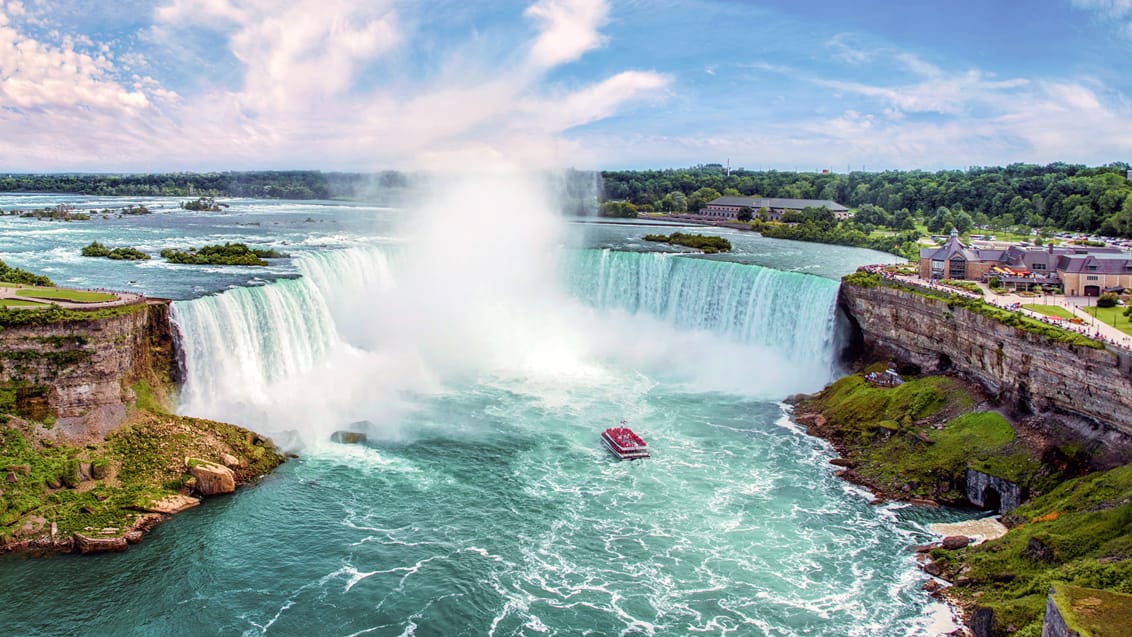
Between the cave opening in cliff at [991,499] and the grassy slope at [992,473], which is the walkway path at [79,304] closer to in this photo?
the grassy slope at [992,473]

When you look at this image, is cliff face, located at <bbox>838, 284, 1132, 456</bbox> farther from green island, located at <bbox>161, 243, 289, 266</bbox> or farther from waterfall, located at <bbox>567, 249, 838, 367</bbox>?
green island, located at <bbox>161, 243, 289, 266</bbox>

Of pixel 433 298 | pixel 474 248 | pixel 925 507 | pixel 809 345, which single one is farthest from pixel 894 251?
pixel 925 507

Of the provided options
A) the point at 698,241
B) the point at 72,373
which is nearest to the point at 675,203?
the point at 698,241

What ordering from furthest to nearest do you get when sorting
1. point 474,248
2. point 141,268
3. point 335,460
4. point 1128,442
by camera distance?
point 474,248 → point 141,268 → point 335,460 → point 1128,442

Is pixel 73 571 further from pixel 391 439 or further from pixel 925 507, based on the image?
pixel 925 507

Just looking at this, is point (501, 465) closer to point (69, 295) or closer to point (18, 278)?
point (69, 295)

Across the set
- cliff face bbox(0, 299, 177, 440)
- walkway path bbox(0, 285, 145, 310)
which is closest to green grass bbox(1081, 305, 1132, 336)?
cliff face bbox(0, 299, 177, 440)
